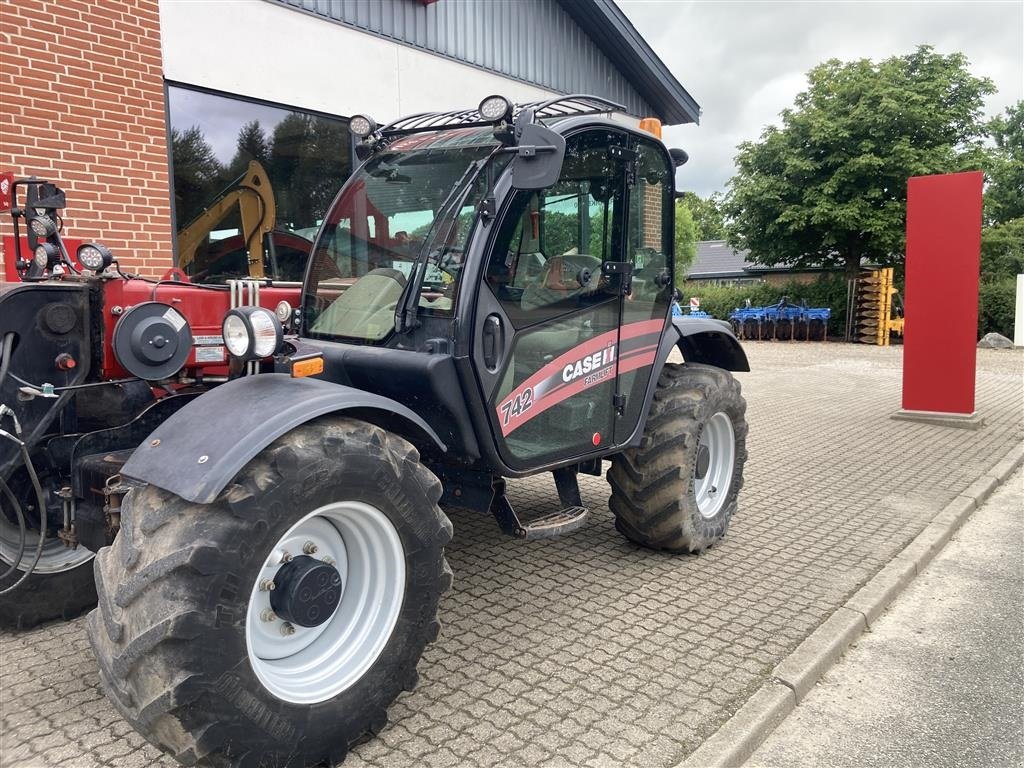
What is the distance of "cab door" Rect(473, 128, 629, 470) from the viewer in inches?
129

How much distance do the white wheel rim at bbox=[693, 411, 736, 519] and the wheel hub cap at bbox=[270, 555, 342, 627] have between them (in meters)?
2.92

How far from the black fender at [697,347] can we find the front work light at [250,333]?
222 centimetres

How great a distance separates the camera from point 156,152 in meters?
6.36

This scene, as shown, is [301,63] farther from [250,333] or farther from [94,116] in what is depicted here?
[250,333]

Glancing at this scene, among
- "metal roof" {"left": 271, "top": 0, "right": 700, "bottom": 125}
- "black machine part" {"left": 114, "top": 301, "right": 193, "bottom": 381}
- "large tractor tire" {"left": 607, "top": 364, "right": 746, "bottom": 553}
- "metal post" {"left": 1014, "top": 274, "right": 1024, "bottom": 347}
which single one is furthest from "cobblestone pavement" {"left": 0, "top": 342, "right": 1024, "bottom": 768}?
"metal post" {"left": 1014, "top": 274, "right": 1024, "bottom": 347}

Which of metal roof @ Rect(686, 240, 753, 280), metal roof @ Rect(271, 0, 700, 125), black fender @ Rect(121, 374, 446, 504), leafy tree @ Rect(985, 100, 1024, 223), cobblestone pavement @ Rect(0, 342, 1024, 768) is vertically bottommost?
cobblestone pavement @ Rect(0, 342, 1024, 768)

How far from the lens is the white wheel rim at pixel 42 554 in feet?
11.0

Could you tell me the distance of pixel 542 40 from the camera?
34.1 feet

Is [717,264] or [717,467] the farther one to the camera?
[717,264]

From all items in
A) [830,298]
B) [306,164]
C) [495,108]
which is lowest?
[830,298]

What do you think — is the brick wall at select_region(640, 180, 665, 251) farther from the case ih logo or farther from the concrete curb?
the concrete curb

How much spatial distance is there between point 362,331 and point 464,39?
6.91 m

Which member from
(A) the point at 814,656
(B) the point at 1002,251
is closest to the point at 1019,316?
(B) the point at 1002,251

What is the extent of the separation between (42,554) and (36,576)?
0.10 m
